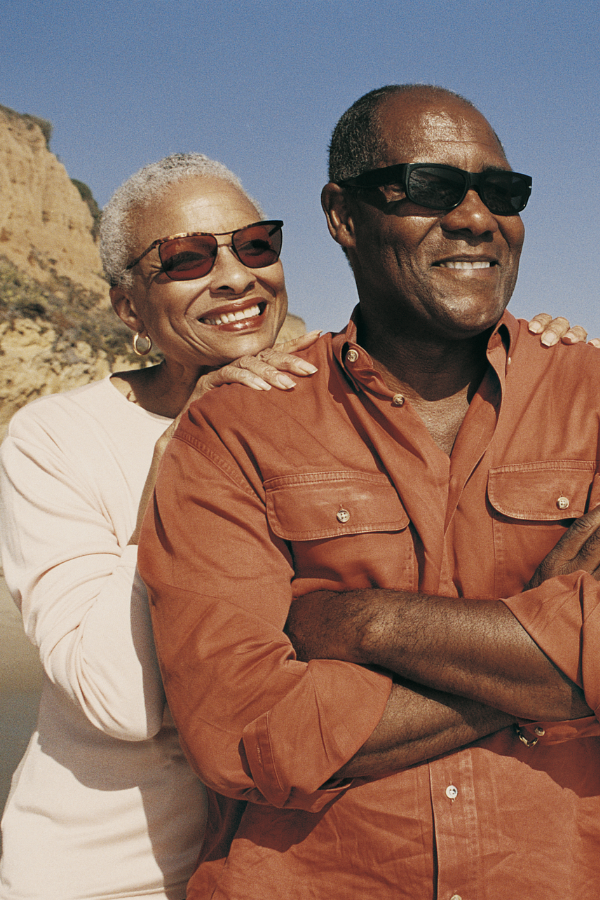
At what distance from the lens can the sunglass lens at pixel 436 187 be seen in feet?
6.59

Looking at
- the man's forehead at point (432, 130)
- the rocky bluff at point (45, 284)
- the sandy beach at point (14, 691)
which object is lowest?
the sandy beach at point (14, 691)

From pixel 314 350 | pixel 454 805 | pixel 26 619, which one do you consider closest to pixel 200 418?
pixel 314 350

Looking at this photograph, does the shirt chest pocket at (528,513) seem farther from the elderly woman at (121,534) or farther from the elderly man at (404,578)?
the elderly woman at (121,534)

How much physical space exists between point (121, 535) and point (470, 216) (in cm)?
146

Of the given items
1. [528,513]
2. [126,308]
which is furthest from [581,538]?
[126,308]

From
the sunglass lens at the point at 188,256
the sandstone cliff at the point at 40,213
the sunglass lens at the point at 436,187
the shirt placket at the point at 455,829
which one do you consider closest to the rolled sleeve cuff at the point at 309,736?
the shirt placket at the point at 455,829

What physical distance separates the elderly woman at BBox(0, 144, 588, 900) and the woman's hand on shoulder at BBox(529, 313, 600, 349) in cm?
70

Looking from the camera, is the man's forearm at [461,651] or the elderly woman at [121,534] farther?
the elderly woman at [121,534]

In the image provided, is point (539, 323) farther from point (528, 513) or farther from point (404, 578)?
point (404, 578)

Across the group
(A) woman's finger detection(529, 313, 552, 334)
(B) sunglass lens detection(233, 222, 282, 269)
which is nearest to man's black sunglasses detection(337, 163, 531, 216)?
(A) woman's finger detection(529, 313, 552, 334)

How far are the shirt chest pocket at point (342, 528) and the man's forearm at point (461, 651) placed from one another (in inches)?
5.7

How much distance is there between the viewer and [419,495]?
1.97m

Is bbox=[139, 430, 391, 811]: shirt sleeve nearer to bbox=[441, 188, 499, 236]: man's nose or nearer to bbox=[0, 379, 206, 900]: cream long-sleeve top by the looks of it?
bbox=[0, 379, 206, 900]: cream long-sleeve top

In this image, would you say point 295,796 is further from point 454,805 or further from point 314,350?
point 314,350
